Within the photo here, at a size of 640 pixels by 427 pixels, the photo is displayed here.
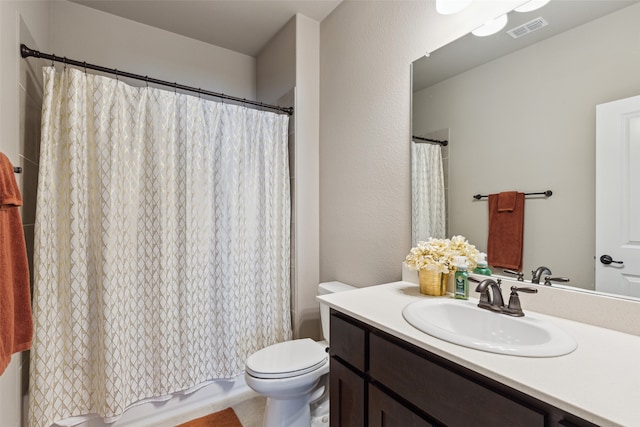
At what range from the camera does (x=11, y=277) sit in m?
1.01

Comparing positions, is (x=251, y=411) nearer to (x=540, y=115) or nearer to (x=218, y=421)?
(x=218, y=421)

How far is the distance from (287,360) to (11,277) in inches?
46.0

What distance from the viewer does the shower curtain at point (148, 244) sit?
1474mm

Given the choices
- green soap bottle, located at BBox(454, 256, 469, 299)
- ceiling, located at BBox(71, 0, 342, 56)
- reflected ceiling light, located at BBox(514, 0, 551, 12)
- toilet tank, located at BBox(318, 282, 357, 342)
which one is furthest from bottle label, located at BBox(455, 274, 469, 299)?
ceiling, located at BBox(71, 0, 342, 56)

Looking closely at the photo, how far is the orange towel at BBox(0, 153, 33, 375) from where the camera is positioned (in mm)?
955

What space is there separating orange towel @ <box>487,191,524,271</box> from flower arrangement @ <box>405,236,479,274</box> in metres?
0.08

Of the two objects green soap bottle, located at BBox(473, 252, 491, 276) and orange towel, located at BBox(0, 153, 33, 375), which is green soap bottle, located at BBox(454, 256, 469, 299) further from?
orange towel, located at BBox(0, 153, 33, 375)

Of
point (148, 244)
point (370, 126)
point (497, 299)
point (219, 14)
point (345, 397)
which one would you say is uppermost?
point (219, 14)

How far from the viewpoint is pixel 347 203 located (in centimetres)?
191

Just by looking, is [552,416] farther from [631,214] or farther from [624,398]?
[631,214]

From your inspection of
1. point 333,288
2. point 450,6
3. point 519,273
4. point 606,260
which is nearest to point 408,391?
point 519,273

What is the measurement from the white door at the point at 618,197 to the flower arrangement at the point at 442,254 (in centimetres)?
39

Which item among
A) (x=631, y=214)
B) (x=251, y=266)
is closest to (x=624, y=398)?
(x=631, y=214)

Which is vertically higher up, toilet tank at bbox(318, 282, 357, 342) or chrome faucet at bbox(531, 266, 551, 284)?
chrome faucet at bbox(531, 266, 551, 284)
